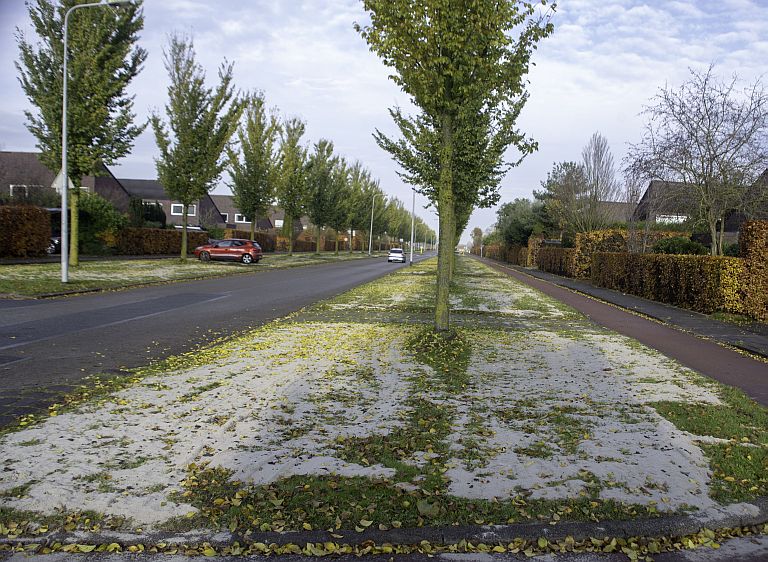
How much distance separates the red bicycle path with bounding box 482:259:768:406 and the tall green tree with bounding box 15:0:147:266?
63.5 ft

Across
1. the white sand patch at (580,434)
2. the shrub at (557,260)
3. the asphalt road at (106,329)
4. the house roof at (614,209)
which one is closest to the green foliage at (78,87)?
the asphalt road at (106,329)

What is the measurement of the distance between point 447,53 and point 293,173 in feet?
130

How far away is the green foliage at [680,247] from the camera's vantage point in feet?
84.2

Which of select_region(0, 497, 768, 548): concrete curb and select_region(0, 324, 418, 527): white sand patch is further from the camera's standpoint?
select_region(0, 324, 418, 527): white sand patch

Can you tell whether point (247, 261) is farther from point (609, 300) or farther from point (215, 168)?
point (609, 300)

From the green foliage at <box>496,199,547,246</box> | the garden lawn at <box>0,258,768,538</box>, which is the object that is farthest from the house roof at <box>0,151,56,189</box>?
the garden lawn at <box>0,258,768,538</box>

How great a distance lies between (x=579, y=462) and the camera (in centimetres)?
460

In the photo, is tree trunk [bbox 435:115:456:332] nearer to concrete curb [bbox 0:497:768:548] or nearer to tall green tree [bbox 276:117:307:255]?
concrete curb [bbox 0:497:768:548]

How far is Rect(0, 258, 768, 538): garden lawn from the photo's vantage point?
146 inches

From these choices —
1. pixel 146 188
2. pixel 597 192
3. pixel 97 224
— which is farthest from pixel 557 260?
pixel 146 188

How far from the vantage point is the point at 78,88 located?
70.5 ft

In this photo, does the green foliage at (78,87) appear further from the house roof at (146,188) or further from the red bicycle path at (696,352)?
the house roof at (146,188)

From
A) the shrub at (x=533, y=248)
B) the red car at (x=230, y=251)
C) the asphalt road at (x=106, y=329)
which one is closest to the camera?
the asphalt road at (x=106, y=329)

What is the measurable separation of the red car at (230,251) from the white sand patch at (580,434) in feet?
99.5
